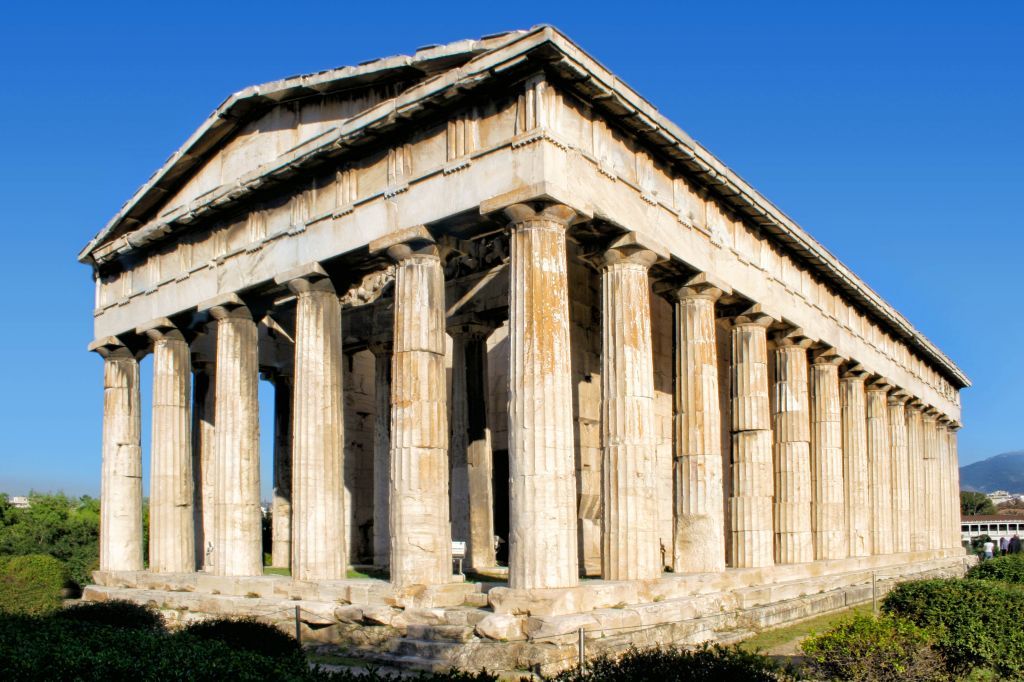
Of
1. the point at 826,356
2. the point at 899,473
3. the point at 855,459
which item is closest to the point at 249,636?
the point at 826,356

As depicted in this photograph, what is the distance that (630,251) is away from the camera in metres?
17.3

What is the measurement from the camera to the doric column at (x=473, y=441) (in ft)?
77.3

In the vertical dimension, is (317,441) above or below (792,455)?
above

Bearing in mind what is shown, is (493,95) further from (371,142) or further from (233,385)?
(233,385)

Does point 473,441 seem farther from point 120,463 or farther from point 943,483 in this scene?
point 943,483

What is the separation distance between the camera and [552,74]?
613 inches

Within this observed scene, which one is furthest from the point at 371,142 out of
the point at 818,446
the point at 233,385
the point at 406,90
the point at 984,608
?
the point at 818,446

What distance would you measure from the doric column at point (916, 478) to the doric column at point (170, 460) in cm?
2355

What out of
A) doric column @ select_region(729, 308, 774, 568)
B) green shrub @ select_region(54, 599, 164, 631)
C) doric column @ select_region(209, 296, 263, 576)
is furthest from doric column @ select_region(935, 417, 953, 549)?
green shrub @ select_region(54, 599, 164, 631)

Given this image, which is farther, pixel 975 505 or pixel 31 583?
pixel 975 505

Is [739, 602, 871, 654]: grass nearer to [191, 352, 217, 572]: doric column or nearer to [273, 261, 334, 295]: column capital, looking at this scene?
[273, 261, 334, 295]: column capital

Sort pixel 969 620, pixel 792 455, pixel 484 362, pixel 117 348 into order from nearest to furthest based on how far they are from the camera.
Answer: pixel 969 620, pixel 484 362, pixel 792 455, pixel 117 348

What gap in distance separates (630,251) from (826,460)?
11.7 meters

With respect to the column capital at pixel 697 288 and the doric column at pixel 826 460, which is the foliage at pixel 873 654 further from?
the doric column at pixel 826 460
